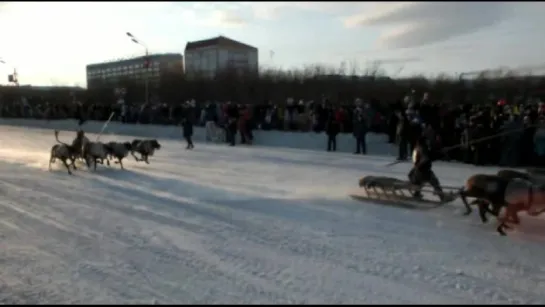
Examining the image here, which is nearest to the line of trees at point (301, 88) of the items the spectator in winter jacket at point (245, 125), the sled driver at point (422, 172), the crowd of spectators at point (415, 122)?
the crowd of spectators at point (415, 122)

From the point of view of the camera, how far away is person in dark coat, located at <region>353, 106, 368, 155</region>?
18528 mm

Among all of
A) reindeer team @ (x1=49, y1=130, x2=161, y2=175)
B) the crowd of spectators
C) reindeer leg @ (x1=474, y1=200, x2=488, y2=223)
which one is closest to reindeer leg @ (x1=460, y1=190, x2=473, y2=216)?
reindeer leg @ (x1=474, y1=200, x2=488, y2=223)

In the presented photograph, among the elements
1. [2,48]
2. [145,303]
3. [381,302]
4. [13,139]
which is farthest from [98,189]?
[13,139]

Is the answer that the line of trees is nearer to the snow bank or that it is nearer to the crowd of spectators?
the crowd of spectators

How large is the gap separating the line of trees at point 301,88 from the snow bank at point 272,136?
2663 mm

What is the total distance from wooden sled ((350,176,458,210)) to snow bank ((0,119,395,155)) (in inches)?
354

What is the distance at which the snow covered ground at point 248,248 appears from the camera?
17.5 feet

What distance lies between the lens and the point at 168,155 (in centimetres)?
1991

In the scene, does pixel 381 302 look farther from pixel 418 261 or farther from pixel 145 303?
pixel 145 303

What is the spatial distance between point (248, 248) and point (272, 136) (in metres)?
17.4

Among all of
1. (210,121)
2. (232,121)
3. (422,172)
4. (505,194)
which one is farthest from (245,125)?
(505,194)

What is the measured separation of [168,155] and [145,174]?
5.41 meters

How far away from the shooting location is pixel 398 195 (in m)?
9.86

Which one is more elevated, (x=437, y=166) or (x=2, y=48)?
(x=2, y=48)
